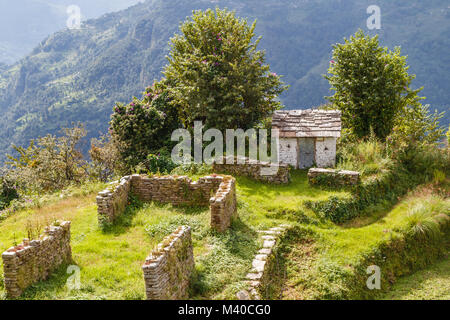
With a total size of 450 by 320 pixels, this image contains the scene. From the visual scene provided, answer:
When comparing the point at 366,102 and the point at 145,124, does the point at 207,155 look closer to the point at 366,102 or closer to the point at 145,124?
the point at 145,124

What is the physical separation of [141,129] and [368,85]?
12356mm

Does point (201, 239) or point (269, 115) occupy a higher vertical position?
point (269, 115)

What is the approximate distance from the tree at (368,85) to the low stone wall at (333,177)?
16.5 feet

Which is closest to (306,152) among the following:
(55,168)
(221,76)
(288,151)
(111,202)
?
(288,151)

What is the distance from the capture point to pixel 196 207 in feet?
46.3

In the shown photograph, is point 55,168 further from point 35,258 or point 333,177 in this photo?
point 333,177

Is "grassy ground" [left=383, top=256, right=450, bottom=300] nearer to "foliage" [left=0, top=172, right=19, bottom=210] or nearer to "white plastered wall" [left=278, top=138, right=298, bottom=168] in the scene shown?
"white plastered wall" [left=278, top=138, right=298, bottom=168]

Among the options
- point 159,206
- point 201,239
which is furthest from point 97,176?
point 201,239

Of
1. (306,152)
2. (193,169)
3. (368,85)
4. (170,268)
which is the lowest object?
(170,268)

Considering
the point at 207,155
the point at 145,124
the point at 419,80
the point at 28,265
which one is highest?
the point at 419,80

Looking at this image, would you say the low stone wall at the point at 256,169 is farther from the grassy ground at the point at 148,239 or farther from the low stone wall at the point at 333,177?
the low stone wall at the point at 333,177

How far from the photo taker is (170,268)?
8.39 m

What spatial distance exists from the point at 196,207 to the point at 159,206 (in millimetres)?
1344

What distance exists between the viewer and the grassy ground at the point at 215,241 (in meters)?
9.24
